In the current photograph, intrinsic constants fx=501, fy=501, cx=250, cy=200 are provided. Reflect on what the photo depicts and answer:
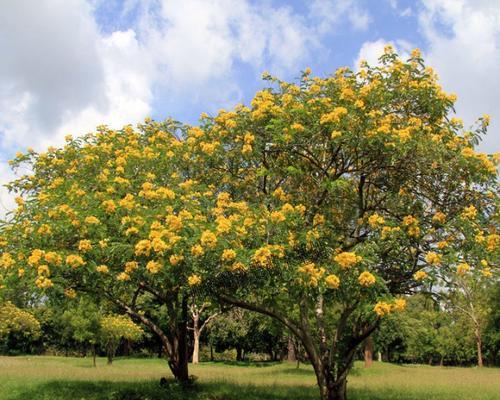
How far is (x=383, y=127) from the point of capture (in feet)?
41.7

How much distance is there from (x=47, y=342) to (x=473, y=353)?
200ft

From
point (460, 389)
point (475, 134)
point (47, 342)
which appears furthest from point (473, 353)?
point (475, 134)

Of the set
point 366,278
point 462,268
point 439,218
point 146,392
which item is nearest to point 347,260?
point 366,278

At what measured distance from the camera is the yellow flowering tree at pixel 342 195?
11938 mm

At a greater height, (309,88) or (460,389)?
(309,88)

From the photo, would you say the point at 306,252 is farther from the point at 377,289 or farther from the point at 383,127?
the point at 383,127

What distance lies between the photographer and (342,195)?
16.0m

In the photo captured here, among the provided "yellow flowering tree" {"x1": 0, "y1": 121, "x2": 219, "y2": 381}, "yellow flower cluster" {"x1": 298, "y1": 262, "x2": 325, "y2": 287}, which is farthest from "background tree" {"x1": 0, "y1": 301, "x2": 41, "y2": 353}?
"yellow flower cluster" {"x1": 298, "y1": 262, "x2": 325, "y2": 287}

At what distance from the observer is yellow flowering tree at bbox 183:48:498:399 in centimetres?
1194

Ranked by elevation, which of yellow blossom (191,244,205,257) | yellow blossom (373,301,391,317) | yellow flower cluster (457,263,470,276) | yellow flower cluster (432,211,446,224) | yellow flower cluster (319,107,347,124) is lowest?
yellow blossom (373,301,391,317)

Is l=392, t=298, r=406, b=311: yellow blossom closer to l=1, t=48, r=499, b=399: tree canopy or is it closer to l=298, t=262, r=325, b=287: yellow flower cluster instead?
l=1, t=48, r=499, b=399: tree canopy

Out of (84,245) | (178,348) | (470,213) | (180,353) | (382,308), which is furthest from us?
(180,353)

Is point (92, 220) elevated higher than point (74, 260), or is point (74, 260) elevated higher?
point (92, 220)

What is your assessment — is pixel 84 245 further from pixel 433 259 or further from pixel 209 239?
pixel 433 259
